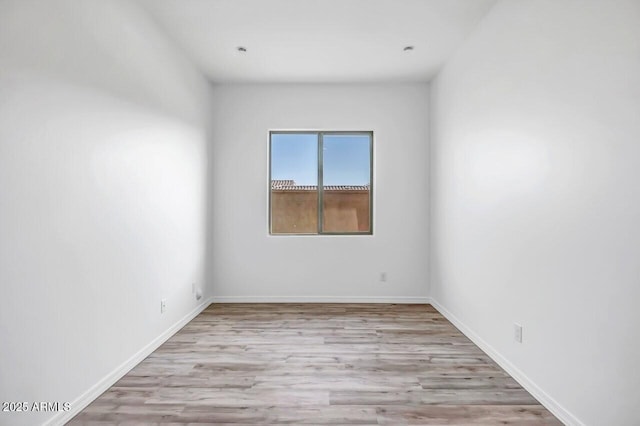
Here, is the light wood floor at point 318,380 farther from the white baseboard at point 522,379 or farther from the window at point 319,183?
the window at point 319,183

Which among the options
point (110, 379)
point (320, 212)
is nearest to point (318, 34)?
point (320, 212)

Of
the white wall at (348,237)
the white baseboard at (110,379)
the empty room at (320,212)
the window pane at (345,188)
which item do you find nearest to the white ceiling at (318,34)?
the empty room at (320,212)

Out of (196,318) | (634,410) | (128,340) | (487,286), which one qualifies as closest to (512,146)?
(487,286)

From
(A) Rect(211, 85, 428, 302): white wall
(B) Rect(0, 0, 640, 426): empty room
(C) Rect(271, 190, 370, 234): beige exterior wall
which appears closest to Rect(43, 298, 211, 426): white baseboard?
(B) Rect(0, 0, 640, 426): empty room

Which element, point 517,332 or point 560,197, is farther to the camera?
point 517,332

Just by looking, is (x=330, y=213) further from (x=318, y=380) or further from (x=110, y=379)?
(x=110, y=379)

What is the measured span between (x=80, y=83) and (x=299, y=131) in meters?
2.68

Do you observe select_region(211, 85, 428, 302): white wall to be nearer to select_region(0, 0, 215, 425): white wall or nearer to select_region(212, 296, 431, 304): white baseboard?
select_region(212, 296, 431, 304): white baseboard

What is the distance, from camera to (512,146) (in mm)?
2395

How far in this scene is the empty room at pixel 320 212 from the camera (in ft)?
5.31

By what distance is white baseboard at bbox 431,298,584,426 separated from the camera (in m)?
1.85

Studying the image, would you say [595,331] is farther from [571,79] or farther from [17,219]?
[17,219]

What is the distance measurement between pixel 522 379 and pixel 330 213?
8.92 feet

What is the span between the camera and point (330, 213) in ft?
14.7
